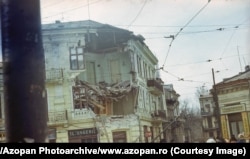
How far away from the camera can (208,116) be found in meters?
1.79


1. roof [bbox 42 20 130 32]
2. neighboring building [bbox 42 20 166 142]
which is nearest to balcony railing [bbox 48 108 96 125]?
neighboring building [bbox 42 20 166 142]

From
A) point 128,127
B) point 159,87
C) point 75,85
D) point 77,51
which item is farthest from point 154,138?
point 77,51

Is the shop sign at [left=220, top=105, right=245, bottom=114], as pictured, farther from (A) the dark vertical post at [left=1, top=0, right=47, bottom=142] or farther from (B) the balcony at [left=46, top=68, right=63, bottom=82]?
(A) the dark vertical post at [left=1, top=0, right=47, bottom=142]

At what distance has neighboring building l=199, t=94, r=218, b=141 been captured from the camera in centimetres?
163

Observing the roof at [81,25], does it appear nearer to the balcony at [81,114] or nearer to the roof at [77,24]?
the roof at [77,24]

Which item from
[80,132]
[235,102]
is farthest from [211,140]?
[80,132]

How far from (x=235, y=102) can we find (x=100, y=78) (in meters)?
0.80

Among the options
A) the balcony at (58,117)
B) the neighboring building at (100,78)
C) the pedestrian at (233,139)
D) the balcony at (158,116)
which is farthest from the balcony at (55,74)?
the pedestrian at (233,139)

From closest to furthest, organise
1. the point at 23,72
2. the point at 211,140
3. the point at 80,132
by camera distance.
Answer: the point at 23,72 < the point at 211,140 < the point at 80,132

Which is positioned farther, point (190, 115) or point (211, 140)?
point (190, 115)

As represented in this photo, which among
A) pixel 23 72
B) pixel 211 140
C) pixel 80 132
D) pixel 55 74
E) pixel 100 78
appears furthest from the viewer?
pixel 100 78

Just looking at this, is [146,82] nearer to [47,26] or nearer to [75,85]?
[75,85]

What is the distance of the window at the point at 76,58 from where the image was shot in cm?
180

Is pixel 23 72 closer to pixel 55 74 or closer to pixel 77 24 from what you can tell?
pixel 55 74
